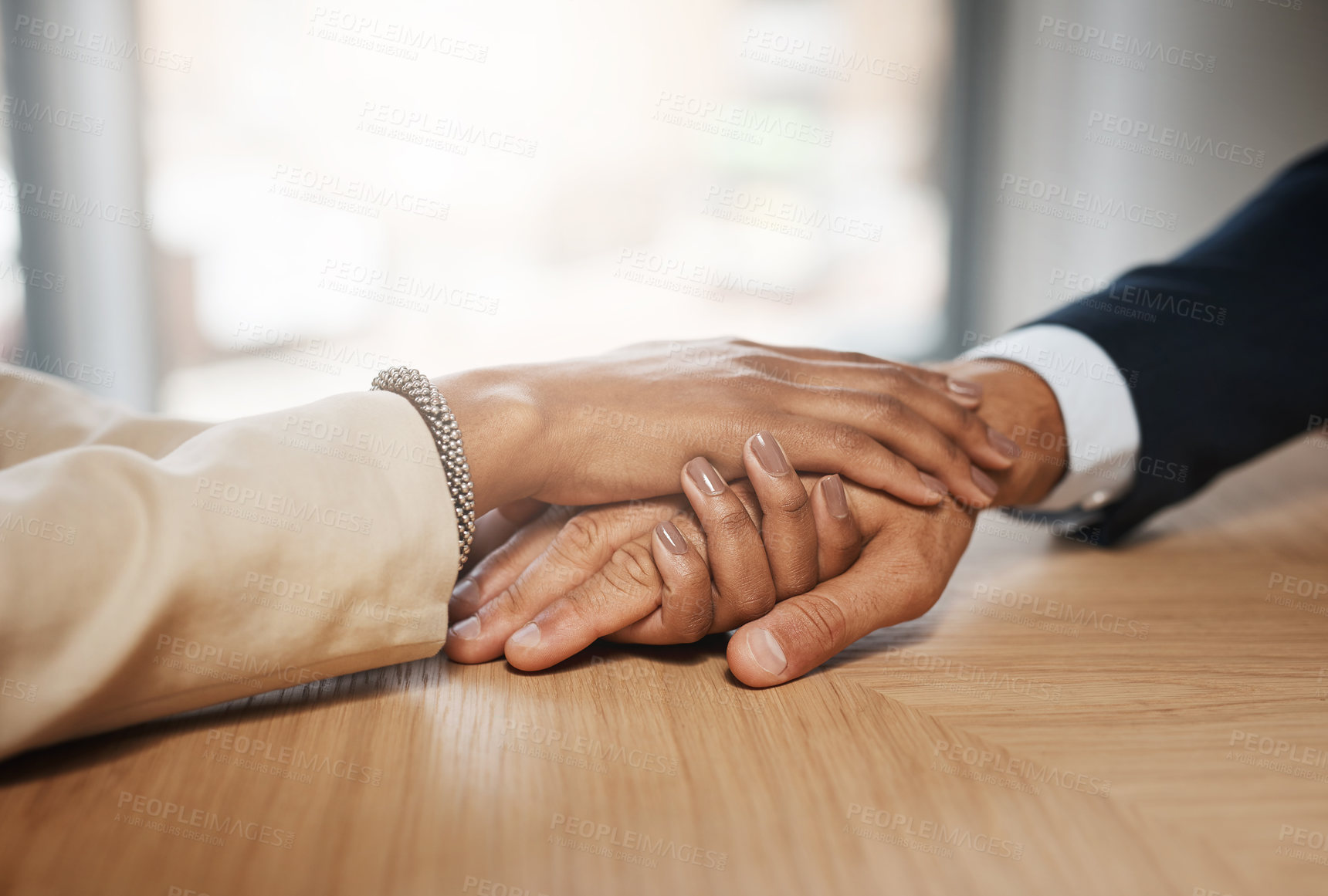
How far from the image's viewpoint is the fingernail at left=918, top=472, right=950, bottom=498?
677 mm

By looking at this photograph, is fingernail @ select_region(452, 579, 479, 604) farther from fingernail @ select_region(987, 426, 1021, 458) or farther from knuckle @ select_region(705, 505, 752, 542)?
fingernail @ select_region(987, 426, 1021, 458)

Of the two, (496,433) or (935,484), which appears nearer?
(496,433)

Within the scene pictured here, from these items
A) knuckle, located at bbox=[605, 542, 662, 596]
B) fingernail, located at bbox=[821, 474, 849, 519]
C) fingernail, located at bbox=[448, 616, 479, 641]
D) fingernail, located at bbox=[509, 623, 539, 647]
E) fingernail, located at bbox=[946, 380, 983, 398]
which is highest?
fingernail, located at bbox=[946, 380, 983, 398]

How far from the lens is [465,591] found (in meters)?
0.61

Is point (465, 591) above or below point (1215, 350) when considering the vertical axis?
below

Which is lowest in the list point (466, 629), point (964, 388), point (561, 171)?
point (466, 629)

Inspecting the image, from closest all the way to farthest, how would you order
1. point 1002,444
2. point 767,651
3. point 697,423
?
point 767,651 < point 697,423 < point 1002,444

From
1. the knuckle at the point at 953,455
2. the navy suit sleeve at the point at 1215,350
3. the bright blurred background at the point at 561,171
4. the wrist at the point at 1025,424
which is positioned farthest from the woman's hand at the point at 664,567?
the bright blurred background at the point at 561,171

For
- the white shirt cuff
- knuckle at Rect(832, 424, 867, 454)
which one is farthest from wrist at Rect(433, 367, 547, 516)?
the white shirt cuff

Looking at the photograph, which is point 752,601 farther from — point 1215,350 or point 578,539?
point 1215,350

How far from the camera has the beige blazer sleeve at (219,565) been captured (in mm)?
412

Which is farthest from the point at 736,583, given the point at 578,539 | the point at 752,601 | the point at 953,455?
the point at 953,455

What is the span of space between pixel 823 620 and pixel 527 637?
0.61 feet

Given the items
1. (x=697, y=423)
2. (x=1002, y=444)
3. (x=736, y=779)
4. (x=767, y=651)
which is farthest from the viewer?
(x=1002, y=444)
